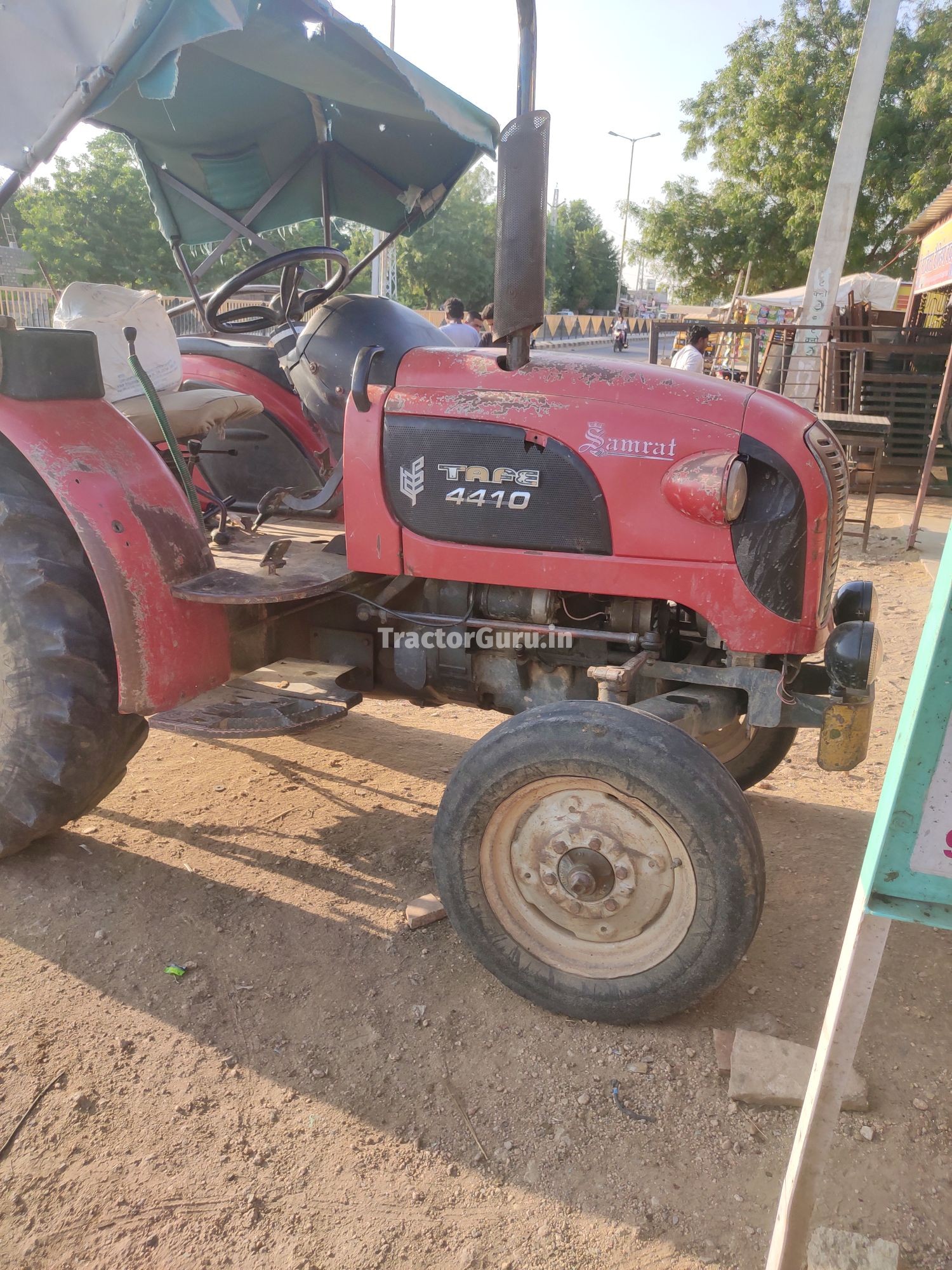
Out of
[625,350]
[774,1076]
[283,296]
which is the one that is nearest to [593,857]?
[774,1076]

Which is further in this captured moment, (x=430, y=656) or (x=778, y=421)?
(x=430, y=656)

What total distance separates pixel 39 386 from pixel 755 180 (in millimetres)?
21534

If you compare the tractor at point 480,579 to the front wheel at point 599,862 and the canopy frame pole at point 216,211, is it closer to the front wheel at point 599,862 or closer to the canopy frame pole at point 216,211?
the front wheel at point 599,862

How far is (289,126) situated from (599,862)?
325cm

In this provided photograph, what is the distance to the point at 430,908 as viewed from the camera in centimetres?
294

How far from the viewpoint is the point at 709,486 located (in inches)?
93.5

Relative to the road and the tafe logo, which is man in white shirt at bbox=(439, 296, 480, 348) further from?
the road

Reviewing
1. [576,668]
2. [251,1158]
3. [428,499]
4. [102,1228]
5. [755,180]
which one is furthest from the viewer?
[755,180]

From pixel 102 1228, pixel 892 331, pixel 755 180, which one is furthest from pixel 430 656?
pixel 755 180

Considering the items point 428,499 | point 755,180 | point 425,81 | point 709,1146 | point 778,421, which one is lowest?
point 709,1146

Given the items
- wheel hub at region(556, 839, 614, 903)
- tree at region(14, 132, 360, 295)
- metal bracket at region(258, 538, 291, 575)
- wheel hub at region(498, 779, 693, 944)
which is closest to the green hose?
metal bracket at region(258, 538, 291, 575)

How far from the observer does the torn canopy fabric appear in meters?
2.50

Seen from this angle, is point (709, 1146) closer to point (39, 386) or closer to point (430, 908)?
point (430, 908)

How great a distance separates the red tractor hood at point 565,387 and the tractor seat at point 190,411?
1.13 meters
